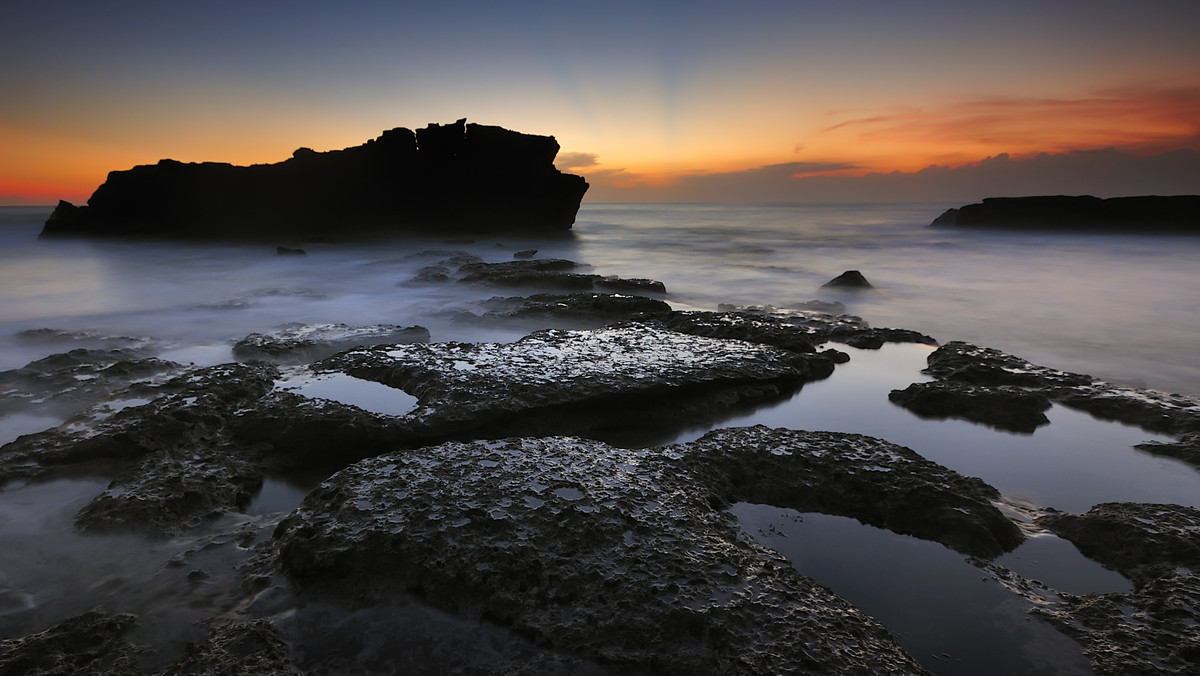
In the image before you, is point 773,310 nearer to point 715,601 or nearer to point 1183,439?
point 1183,439

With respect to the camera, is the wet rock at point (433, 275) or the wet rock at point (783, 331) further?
the wet rock at point (433, 275)

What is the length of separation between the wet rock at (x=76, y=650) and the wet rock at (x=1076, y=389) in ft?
16.0

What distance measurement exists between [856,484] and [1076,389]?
9.14 ft

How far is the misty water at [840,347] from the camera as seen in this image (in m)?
1.96

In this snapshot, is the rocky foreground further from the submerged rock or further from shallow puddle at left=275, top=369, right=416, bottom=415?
the submerged rock

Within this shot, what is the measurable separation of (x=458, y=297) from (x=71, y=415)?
5.08 metres

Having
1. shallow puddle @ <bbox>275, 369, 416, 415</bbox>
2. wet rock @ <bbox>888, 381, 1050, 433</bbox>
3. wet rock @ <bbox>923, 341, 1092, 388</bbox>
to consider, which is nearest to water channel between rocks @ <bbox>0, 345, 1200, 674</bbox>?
wet rock @ <bbox>888, 381, 1050, 433</bbox>

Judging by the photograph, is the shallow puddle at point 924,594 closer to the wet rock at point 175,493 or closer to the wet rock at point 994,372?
the wet rock at point 175,493

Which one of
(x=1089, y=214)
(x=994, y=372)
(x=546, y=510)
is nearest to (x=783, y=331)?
(x=994, y=372)

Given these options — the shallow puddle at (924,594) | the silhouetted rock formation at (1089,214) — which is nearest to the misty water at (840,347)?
the shallow puddle at (924,594)

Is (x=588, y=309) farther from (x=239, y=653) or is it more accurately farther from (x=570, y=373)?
(x=239, y=653)

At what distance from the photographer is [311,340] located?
5293 mm

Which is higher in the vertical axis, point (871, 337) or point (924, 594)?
point (871, 337)

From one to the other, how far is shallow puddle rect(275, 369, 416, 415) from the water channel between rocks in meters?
0.81
